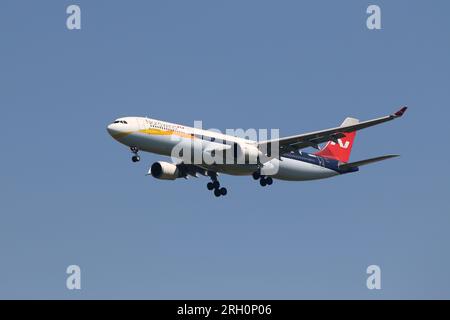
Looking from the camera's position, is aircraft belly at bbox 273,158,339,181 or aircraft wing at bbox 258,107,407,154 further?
aircraft belly at bbox 273,158,339,181

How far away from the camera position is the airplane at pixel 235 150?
69.2 m

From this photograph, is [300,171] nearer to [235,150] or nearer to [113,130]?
[235,150]

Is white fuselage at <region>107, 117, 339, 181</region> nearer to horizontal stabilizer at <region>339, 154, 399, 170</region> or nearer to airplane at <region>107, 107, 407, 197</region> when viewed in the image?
airplane at <region>107, 107, 407, 197</region>

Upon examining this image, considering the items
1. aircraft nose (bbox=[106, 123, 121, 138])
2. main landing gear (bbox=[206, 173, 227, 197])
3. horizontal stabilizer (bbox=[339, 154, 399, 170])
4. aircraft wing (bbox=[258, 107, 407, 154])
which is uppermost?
aircraft nose (bbox=[106, 123, 121, 138])

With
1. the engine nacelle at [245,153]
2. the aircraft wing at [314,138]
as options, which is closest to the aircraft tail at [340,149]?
the aircraft wing at [314,138]

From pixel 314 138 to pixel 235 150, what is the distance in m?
6.07

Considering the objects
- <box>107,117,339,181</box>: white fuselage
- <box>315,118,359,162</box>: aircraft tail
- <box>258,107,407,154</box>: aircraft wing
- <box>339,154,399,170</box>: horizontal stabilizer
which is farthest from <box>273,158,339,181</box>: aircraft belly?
<box>258,107,407,154</box>: aircraft wing

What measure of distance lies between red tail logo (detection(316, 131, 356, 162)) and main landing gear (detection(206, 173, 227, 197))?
375 inches

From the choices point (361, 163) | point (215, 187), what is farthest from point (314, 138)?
point (215, 187)

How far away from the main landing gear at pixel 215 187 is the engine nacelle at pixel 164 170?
304 centimetres

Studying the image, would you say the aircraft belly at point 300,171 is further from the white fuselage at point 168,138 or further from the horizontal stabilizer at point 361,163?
the white fuselage at point 168,138

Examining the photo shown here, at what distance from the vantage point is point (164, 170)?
74.5 m

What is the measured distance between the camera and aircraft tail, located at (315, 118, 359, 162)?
80869mm
